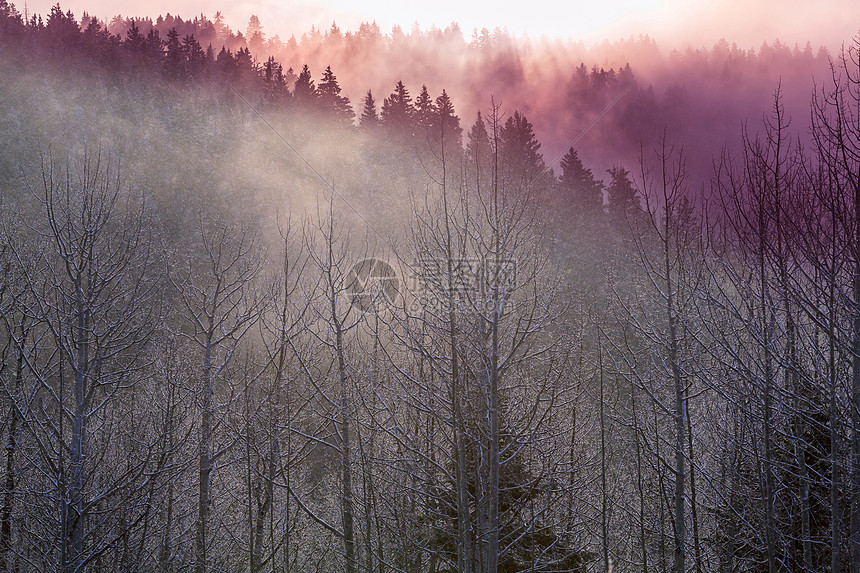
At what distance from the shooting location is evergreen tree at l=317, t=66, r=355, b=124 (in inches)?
2539

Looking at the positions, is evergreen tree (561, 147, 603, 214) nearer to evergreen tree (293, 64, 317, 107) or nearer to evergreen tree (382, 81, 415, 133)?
evergreen tree (382, 81, 415, 133)

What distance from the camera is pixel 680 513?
9.70 m

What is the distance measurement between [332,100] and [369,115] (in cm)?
504

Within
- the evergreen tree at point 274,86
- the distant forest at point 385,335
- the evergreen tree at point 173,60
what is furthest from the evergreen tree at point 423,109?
the evergreen tree at point 173,60

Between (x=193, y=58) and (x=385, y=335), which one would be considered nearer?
(x=385, y=335)

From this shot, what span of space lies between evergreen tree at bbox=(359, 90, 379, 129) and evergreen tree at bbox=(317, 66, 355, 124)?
187 cm

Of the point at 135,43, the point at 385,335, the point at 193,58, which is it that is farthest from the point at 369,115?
the point at 385,335

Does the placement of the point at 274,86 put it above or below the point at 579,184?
above

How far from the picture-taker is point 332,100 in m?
65.6

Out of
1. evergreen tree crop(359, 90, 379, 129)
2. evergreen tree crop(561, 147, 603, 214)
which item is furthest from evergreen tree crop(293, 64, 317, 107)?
evergreen tree crop(561, 147, 603, 214)

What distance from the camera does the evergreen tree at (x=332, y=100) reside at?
64.5 meters

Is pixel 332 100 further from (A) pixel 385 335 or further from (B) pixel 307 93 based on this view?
(A) pixel 385 335

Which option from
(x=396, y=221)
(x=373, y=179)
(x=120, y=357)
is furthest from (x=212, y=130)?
(x=120, y=357)

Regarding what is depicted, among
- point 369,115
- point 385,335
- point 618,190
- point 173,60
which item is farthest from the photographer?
point 369,115
